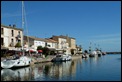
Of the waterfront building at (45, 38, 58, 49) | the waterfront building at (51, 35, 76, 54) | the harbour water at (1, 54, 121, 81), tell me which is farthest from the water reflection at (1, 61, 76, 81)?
the waterfront building at (51, 35, 76, 54)

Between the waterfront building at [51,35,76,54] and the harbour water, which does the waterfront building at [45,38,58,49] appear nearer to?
the waterfront building at [51,35,76,54]

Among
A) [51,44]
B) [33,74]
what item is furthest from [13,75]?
[51,44]

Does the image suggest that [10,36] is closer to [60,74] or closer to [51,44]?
[60,74]

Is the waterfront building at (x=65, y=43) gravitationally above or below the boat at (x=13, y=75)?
above

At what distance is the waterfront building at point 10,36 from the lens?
5488 cm

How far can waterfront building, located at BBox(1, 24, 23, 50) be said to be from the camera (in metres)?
54.9

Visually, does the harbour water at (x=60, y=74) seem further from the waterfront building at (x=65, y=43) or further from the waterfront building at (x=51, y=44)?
the waterfront building at (x=65, y=43)

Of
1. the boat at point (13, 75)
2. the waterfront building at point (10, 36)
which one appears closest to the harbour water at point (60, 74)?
the boat at point (13, 75)

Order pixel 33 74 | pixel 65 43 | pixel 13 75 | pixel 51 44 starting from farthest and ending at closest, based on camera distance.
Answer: pixel 65 43 < pixel 51 44 < pixel 33 74 < pixel 13 75

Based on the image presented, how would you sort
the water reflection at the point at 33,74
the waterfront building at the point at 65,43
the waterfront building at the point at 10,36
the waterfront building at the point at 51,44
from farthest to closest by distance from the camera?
1. the waterfront building at the point at 65,43
2. the waterfront building at the point at 51,44
3. the waterfront building at the point at 10,36
4. the water reflection at the point at 33,74

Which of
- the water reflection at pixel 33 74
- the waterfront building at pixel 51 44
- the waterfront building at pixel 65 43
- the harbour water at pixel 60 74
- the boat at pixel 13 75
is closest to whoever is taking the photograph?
the boat at pixel 13 75

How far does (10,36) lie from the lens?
57.4 meters

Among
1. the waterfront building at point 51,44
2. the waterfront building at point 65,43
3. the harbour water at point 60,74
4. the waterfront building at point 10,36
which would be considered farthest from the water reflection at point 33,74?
the waterfront building at point 65,43

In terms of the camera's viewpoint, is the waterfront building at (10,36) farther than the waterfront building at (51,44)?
No
